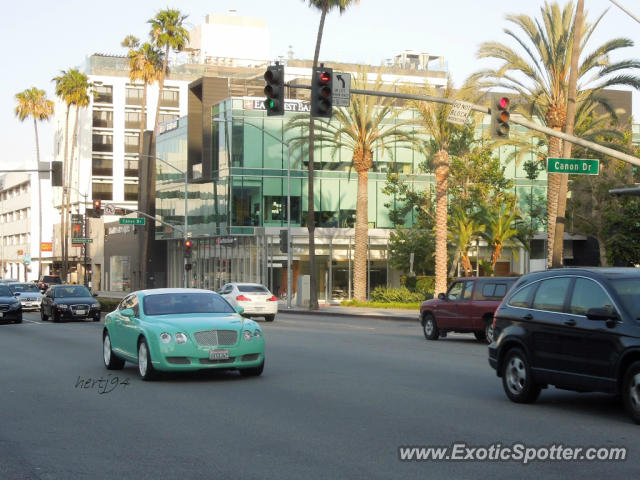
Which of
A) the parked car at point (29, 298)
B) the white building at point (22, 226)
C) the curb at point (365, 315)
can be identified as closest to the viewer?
the curb at point (365, 315)

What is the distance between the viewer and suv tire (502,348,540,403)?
39.8 feet

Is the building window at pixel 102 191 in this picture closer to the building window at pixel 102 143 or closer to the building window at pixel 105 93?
the building window at pixel 102 143

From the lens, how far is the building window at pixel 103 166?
358ft

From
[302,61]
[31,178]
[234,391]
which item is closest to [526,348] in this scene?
[234,391]

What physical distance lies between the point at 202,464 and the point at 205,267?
65.5 metres

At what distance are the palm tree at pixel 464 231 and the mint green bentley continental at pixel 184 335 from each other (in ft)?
117

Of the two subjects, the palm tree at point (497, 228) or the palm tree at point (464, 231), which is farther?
the palm tree at point (497, 228)

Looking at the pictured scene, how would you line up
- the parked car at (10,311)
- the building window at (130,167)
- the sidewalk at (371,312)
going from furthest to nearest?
the building window at (130,167) < the sidewalk at (371,312) < the parked car at (10,311)

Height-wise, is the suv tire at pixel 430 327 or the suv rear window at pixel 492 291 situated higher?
the suv rear window at pixel 492 291

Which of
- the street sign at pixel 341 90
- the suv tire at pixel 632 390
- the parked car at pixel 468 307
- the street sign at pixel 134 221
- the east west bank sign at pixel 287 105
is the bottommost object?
the parked car at pixel 468 307

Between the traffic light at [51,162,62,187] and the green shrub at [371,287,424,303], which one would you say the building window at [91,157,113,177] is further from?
the traffic light at [51,162,62,187]

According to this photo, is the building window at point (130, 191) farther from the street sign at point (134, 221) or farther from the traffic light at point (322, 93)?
the traffic light at point (322, 93)

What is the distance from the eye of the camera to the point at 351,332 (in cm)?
2962

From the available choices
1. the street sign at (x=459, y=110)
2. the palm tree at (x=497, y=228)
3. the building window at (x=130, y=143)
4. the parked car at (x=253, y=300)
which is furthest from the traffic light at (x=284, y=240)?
the building window at (x=130, y=143)
